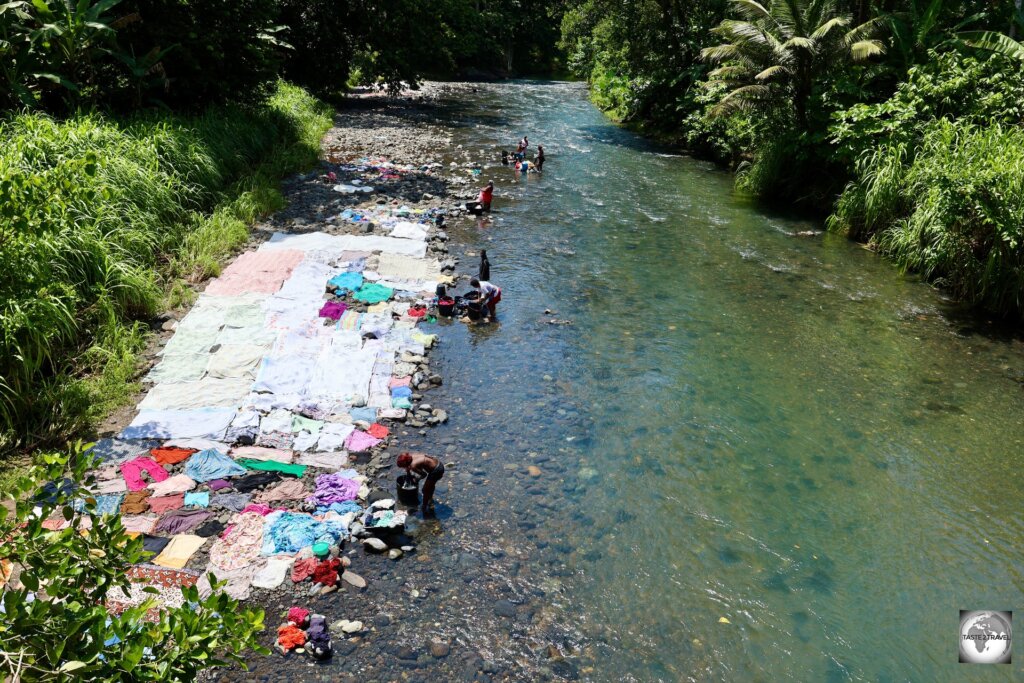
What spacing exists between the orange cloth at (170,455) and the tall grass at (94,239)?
1.13m

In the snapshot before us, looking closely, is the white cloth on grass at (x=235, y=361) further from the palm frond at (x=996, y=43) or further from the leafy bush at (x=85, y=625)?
the palm frond at (x=996, y=43)

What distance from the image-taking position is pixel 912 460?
9102 millimetres

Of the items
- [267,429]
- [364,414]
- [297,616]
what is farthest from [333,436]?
[297,616]

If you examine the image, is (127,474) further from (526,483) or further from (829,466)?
(829,466)

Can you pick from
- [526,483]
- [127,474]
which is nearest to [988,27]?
[526,483]

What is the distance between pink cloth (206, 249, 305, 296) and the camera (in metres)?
12.1

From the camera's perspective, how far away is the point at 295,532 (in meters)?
7.08

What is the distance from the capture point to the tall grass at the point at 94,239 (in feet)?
26.9

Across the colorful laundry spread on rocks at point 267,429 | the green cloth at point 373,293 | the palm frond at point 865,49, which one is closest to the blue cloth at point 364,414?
the colorful laundry spread on rocks at point 267,429

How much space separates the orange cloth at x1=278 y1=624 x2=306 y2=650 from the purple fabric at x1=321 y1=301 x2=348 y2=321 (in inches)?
251

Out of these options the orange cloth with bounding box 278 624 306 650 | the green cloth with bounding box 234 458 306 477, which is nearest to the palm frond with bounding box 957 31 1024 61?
the green cloth with bounding box 234 458 306 477

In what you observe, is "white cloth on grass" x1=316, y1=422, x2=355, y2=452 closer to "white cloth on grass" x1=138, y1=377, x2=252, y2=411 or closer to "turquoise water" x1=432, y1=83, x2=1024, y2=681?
"white cloth on grass" x1=138, y1=377, x2=252, y2=411

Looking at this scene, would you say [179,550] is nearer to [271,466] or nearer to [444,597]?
[271,466]

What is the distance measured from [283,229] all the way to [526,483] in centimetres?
989
